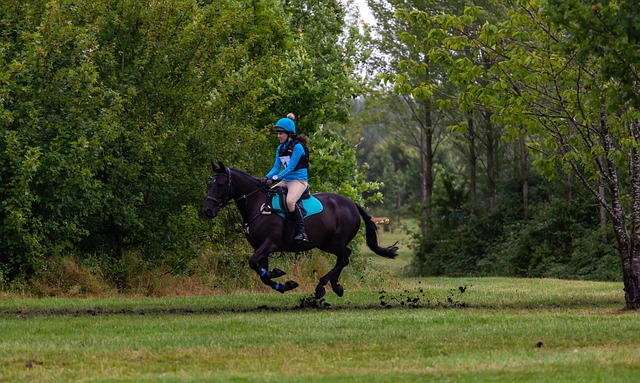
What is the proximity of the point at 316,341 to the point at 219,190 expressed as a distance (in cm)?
521

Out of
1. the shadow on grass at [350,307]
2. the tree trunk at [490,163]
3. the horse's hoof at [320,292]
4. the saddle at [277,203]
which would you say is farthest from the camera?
the tree trunk at [490,163]

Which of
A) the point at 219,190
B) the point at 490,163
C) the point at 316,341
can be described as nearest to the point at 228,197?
the point at 219,190

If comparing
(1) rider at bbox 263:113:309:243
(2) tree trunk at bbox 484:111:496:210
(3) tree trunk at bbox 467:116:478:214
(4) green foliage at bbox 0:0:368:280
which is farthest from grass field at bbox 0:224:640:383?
(3) tree trunk at bbox 467:116:478:214

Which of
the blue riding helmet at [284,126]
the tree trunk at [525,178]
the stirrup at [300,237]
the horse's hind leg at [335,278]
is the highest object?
the tree trunk at [525,178]

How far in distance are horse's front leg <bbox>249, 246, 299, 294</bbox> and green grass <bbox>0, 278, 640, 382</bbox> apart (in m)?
0.44

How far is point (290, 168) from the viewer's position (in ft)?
58.9

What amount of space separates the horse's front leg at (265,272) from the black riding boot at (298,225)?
25.6 inches

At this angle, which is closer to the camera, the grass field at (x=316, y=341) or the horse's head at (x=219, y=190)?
the grass field at (x=316, y=341)

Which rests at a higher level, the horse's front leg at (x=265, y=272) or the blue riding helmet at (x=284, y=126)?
the blue riding helmet at (x=284, y=126)

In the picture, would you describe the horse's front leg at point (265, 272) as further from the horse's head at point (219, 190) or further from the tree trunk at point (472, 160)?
the tree trunk at point (472, 160)

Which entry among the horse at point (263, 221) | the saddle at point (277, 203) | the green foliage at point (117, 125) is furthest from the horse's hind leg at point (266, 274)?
the green foliage at point (117, 125)

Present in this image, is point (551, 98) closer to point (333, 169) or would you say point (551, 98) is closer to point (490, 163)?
point (333, 169)

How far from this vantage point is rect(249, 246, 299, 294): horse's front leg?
1747cm

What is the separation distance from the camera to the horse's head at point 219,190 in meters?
17.7
